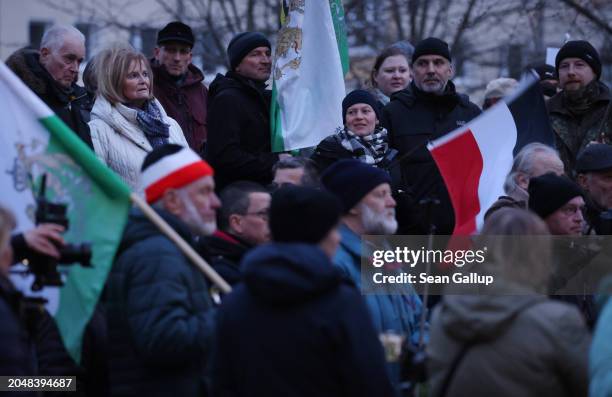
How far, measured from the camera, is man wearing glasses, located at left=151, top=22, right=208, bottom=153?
1066 cm

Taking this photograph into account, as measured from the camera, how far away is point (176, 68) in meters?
10.7

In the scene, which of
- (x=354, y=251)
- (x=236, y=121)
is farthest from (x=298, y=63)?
(x=354, y=251)

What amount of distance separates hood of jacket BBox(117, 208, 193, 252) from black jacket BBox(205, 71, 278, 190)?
93.9 inches

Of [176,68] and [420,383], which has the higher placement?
[176,68]

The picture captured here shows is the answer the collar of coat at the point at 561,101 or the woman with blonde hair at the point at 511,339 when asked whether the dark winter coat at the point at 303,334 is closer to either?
the woman with blonde hair at the point at 511,339

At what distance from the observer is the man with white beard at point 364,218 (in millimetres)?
7102

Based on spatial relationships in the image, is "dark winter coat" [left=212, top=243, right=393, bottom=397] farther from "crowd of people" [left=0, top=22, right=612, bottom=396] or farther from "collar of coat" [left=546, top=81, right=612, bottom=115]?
"collar of coat" [left=546, top=81, right=612, bottom=115]

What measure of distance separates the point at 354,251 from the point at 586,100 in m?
4.24

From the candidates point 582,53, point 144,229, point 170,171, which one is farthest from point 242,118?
point 582,53

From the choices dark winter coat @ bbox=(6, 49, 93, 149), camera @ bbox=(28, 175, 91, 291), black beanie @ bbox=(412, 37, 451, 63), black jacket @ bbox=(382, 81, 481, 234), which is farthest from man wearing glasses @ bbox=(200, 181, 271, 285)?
black beanie @ bbox=(412, 37, 451, 63)

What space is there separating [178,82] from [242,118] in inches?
60.5

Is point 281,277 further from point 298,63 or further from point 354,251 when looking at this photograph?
point 298,63

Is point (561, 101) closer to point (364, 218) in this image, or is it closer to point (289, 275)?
point (364, 218)

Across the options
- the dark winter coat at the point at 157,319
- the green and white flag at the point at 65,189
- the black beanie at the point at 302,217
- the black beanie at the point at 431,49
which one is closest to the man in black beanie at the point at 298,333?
the black beanie at the point at 302,217
